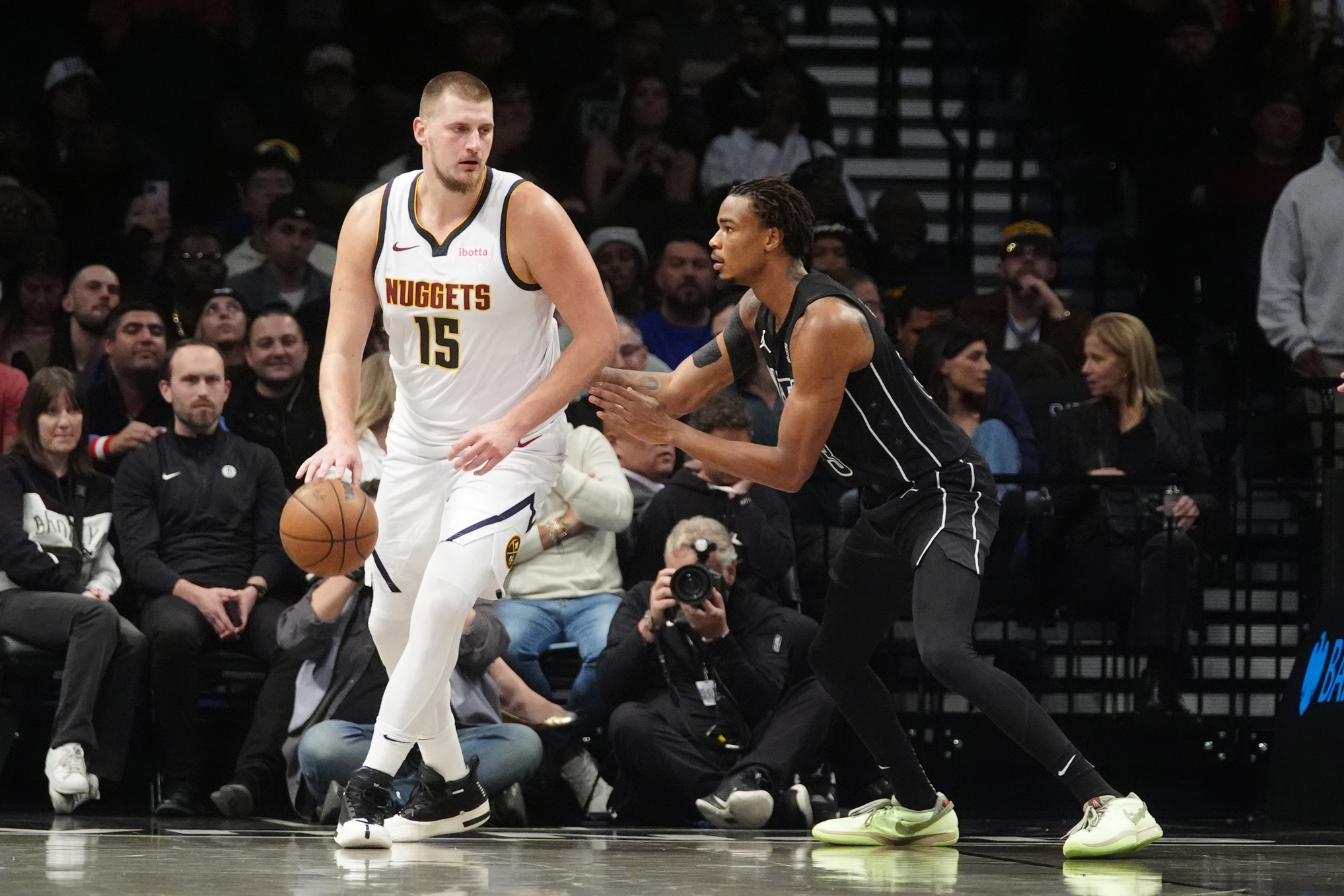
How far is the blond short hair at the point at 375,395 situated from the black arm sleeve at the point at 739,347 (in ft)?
7.19

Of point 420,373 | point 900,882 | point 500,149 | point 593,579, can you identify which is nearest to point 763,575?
point 593,579

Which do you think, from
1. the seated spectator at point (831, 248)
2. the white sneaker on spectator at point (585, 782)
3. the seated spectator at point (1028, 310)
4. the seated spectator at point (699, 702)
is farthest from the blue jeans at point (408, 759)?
the seated spectator at point (1028, 310)

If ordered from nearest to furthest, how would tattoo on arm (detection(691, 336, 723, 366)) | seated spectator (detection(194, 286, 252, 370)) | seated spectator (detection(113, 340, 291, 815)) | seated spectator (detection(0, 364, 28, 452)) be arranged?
tattoo on arm (detection(691, 336, 723, 366)), seated spectator (detection(113, 340, 291, 815)), seated spectator (detection(0, 364, 28, 452)), seated spectator (detection(194, 286, 252, 370))

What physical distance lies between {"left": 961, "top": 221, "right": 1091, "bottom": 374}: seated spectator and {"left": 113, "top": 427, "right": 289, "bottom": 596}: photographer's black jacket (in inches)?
159

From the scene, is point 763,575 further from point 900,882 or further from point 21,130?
point 21,130

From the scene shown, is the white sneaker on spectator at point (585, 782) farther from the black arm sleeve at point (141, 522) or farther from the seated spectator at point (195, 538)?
the black arm sleeve at point (141, 522)

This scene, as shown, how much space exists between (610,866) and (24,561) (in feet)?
12.0

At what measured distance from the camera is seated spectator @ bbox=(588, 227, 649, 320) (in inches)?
388

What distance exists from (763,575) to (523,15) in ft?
18.1

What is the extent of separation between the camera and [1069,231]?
1199 cm

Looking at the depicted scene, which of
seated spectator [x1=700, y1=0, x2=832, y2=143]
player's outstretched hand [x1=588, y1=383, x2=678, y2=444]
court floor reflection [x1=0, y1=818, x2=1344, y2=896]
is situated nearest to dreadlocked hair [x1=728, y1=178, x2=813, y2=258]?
player's outstretched hand [x1=588, y1=383, x2=678, y2=444]

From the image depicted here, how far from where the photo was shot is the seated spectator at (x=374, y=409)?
25.5 feet

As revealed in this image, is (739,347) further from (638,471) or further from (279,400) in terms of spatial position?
(279,400)

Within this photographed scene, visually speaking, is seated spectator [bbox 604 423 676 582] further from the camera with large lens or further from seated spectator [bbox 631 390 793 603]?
the camera with large lens
